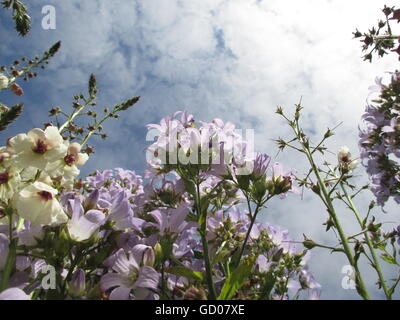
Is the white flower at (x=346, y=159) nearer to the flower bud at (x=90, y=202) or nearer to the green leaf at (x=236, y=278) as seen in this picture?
the green leaf at (x=236, y=278)

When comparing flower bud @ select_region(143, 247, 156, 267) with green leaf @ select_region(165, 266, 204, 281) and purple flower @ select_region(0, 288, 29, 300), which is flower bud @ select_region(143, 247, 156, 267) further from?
purple flower @ select_region(0, 288, 29, 300)

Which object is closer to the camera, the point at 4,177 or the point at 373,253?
the point at 4,177

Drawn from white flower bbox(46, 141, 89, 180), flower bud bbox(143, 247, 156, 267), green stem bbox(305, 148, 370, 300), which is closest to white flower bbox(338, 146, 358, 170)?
green stem bbox(305, 148, 370, 300)

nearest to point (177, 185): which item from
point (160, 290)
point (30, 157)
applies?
point (160, 290)

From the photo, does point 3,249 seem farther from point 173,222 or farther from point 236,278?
point 236,278

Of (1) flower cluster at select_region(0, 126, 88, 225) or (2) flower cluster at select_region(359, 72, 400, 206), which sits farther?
(2) flower cluster at select_region(359, 72, 400, 206)

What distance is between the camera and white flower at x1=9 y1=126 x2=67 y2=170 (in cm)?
123

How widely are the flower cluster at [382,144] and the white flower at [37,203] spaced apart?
371cm

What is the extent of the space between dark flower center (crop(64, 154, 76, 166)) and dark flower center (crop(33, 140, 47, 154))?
0.12m

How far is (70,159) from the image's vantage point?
1.38 meters

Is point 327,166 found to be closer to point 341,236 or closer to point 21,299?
point 341,236

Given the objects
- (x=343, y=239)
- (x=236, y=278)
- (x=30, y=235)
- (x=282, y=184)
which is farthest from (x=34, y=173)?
(x=343, y=239)

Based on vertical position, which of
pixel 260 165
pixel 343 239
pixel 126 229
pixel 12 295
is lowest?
pixel 12 295

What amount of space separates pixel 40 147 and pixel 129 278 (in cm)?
60
